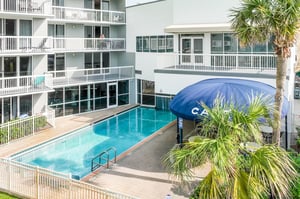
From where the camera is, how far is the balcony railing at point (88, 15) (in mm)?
30047

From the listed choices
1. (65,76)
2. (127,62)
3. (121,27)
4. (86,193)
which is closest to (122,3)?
(121,27)

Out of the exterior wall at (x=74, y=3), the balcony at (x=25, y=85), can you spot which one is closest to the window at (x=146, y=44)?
the exterior wall at (x=74, y=3)

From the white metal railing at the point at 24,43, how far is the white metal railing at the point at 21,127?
4980mm

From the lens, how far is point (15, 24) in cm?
2512

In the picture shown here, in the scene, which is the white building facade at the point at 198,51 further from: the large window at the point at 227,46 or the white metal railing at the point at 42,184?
the white metal railing at the point at 42,184

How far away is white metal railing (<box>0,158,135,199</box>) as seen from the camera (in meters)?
11.6

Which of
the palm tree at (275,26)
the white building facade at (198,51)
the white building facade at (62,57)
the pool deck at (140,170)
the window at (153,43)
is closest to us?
the palm tree at (275,26)

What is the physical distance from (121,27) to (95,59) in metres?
4.85

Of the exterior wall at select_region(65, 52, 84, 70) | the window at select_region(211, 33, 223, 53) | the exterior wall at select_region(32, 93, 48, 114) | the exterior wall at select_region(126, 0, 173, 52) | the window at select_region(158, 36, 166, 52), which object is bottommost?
the exterior wall at select_region(32, 93, 48, 114)

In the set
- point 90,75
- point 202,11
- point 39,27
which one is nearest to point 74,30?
point 90,75

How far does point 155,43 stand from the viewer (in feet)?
110

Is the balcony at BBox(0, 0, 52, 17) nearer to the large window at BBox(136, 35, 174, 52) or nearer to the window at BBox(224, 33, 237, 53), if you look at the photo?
the large window at BBox(136, 35, 174, 52)

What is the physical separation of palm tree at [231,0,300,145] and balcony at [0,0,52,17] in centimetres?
1720

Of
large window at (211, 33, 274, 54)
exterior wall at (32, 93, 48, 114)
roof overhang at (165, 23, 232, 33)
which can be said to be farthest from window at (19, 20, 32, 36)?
large window at (211, 33, 274, 54)
